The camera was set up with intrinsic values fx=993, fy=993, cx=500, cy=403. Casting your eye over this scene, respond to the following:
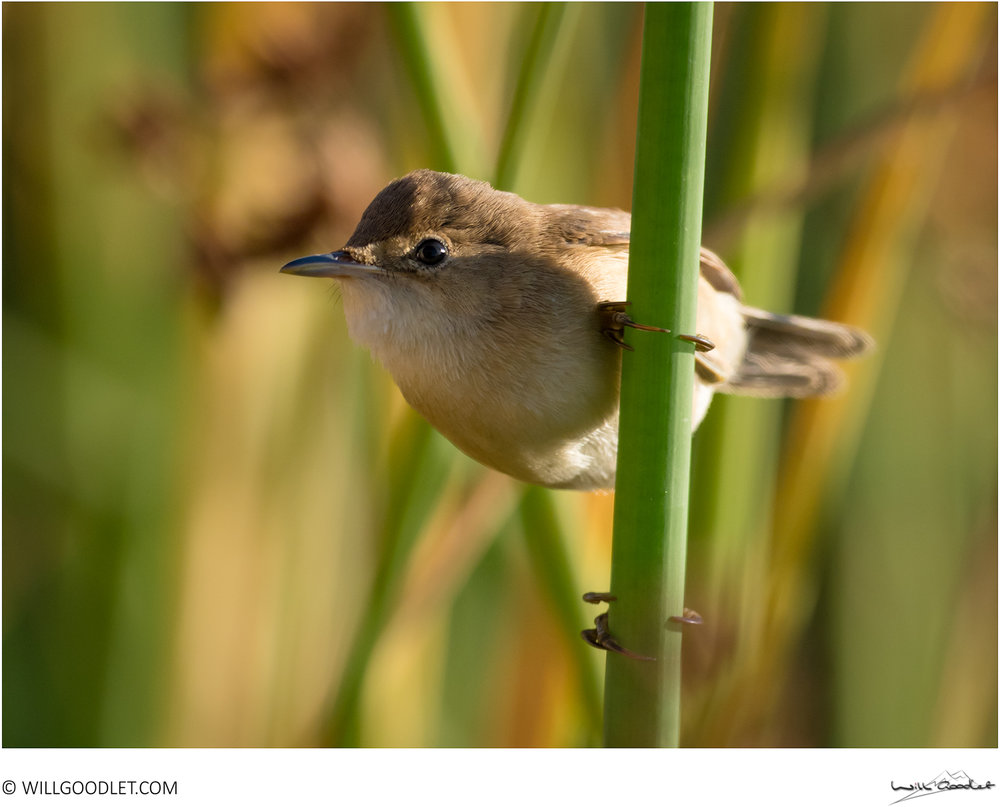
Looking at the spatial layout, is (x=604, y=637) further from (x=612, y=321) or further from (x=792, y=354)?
(x=792, y=354)

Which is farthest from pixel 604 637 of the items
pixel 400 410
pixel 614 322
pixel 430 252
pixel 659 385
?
pixel 400 410

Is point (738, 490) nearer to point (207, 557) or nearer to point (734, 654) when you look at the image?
point (734, 654)

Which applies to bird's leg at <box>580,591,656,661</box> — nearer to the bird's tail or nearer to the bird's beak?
the bird's beak

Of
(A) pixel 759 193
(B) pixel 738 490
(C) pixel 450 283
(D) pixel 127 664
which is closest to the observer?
(C) pixel 450 283

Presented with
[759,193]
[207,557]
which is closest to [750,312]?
[759,193]

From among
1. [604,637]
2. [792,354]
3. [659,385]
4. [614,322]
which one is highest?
[792,354]

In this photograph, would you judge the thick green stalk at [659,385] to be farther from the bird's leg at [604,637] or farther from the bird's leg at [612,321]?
the bird's leg at [612,321]

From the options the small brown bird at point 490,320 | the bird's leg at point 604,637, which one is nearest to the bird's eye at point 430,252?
the small brown bird at point 490,320
